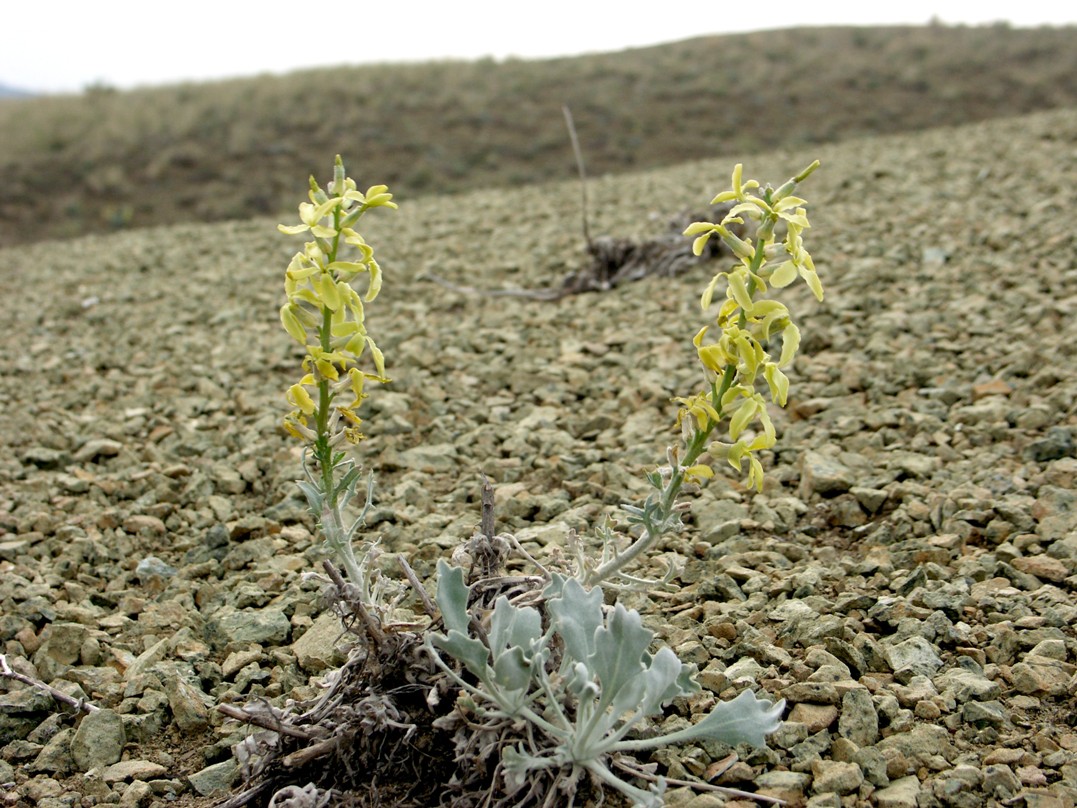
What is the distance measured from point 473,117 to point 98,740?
50.9 feet

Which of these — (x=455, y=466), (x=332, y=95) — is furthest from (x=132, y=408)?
(x=332, y=95)

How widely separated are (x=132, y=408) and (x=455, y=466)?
162cm

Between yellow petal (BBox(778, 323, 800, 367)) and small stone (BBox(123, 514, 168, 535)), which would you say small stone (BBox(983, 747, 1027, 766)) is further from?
small stone (BBox(123, 514, 168, 535))

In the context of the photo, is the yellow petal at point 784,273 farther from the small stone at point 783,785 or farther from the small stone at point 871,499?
the small stone at point 871,499

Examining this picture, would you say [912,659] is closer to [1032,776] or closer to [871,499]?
[1032,776]

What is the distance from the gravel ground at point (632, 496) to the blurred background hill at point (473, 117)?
30.5 ft

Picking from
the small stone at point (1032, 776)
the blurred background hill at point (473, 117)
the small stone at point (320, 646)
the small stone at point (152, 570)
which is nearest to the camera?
the small stone at point (1032, 776)

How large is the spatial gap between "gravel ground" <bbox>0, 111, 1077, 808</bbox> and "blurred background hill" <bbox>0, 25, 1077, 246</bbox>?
9.30 meters

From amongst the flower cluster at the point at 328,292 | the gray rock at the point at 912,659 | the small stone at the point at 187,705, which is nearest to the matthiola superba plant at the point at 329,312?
the flower cluster at the point at 328,292

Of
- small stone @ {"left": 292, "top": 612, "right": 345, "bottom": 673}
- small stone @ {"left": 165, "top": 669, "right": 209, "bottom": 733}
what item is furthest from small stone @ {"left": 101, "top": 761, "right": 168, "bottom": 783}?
small stone @ {"left": 292, "top": 612, "right": 345, "bottom": 673}

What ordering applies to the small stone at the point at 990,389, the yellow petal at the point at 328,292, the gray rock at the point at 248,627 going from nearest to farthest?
the yellow petal at the point at 328,292 < the gray rock at the point at 248,627 < the small stone at the point at 990,389

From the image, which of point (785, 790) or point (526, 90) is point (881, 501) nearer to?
point (785, 790)

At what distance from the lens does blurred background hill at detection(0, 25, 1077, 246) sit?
14.2 meters

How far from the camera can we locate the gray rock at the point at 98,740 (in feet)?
6.18
